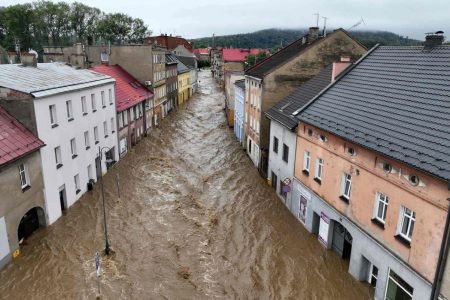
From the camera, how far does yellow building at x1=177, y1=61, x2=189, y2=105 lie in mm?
67188

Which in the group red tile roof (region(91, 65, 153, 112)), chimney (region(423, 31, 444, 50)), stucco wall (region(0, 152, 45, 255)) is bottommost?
stucco wall (region(0, 152, 45, 255))

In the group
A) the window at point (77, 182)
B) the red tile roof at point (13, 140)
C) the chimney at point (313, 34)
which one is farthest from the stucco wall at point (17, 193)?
the chimney at point (313, 34)

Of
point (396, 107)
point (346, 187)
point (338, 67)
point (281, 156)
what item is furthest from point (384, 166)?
point (281, 156)

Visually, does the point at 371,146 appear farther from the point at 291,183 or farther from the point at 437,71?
the point at 291,183

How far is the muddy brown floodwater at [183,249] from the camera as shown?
16.1 m

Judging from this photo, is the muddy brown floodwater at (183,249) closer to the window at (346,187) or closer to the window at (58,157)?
the window at (58,157)

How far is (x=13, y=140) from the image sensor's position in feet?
58.9

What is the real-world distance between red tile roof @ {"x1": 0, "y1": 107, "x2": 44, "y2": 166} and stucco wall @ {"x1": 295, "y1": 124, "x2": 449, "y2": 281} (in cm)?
1425

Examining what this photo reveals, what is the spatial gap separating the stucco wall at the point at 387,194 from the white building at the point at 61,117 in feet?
35.8

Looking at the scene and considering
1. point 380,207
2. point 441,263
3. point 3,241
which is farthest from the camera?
point 3,241

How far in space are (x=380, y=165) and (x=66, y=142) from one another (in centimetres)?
1759

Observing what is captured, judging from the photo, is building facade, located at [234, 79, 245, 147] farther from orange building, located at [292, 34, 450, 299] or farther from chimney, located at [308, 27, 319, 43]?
orange building, located at [292, 34, 450, 299]

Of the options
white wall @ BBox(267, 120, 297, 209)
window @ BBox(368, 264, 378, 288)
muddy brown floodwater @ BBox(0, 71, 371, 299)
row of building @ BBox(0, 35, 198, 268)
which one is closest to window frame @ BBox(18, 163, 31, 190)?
row of building @ BBox(0, 35, 198, 268)

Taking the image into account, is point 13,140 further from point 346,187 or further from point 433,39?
point 433,39
